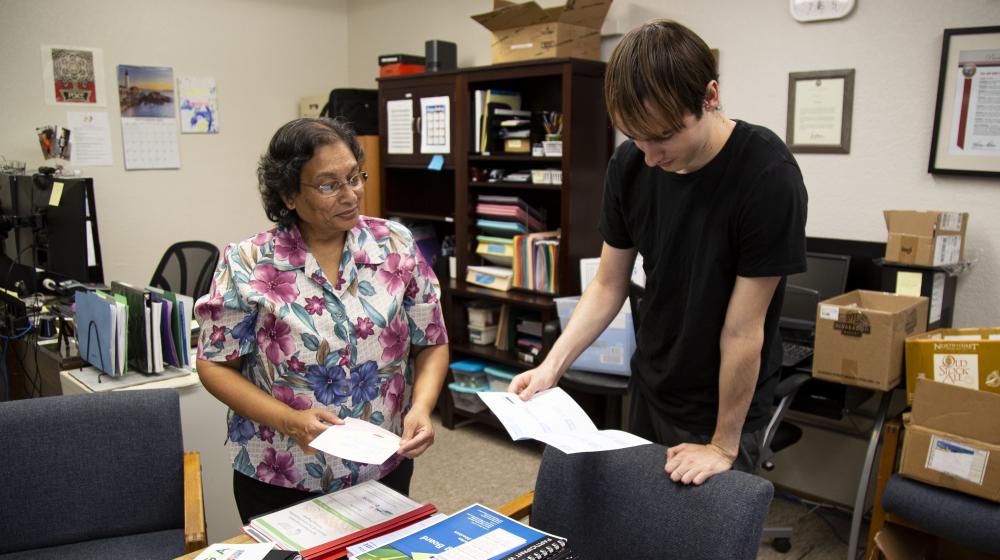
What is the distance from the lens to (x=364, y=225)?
165 centimetres

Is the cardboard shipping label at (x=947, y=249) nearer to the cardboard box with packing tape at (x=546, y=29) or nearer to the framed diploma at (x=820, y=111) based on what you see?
the framed diploma at (x=820, y=111)

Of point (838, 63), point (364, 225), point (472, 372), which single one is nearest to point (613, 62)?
point (364, 225)

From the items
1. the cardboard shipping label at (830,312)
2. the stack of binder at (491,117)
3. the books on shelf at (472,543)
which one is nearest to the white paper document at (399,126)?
the stack of binder at (491,117)

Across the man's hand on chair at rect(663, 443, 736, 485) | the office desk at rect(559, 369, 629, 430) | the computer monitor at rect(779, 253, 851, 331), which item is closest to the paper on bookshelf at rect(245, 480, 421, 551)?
the man's hand on chair at rect(663, 443, 736, 485)

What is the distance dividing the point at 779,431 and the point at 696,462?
1.45 m

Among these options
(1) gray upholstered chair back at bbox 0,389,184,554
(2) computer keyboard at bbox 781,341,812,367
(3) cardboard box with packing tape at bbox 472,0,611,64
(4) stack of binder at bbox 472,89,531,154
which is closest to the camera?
(1) gray upholstered chair back at bbox 0,389,184,554

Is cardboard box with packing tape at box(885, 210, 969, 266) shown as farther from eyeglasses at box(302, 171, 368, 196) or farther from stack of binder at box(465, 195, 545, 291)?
eyeglasses at box(302, 171, 368, 196)

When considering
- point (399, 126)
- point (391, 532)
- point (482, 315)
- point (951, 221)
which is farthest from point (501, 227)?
point (391, 532)

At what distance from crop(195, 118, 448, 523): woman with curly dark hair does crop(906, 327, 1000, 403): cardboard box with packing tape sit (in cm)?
158

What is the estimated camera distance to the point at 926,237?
2434 millimetres

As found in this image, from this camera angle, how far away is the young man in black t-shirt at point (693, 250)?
123cm

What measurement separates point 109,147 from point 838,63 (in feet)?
11.9

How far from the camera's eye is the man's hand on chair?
1.30 m

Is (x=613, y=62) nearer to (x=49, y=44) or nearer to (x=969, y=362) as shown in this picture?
(x=969, y=362)
